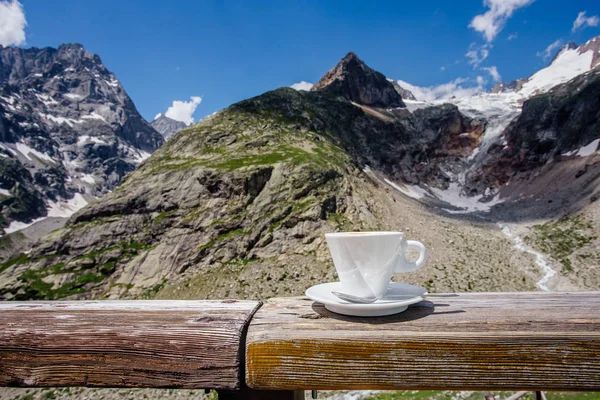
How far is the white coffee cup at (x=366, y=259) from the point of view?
195 cm

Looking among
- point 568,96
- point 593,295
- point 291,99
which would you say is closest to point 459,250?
point 593,295

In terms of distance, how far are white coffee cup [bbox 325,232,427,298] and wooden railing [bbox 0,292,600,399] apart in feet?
0.75

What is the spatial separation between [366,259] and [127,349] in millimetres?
1394

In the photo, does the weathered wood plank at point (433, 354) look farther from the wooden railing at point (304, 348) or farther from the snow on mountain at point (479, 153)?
the snow on mountain at point (479, 153)

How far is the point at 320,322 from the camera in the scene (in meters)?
1.71

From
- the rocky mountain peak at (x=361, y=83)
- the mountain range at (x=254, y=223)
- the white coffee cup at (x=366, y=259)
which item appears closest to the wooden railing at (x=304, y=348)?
the white coffee cup at (x=366, y=259)

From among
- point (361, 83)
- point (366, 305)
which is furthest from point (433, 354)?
point (361, 83)

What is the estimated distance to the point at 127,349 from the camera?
164 centimetres

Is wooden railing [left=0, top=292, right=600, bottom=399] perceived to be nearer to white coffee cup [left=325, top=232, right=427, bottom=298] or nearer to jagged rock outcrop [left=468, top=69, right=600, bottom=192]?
white coffee cup [left=325, top=232, right=427, bottom=298]

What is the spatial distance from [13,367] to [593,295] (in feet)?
11.3

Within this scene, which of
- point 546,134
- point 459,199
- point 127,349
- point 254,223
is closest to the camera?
point 127,349

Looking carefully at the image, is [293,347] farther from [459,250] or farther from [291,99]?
[291,99]

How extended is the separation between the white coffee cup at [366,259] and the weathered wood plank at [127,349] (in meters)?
0.65

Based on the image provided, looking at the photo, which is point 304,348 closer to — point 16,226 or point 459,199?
point 459,199
